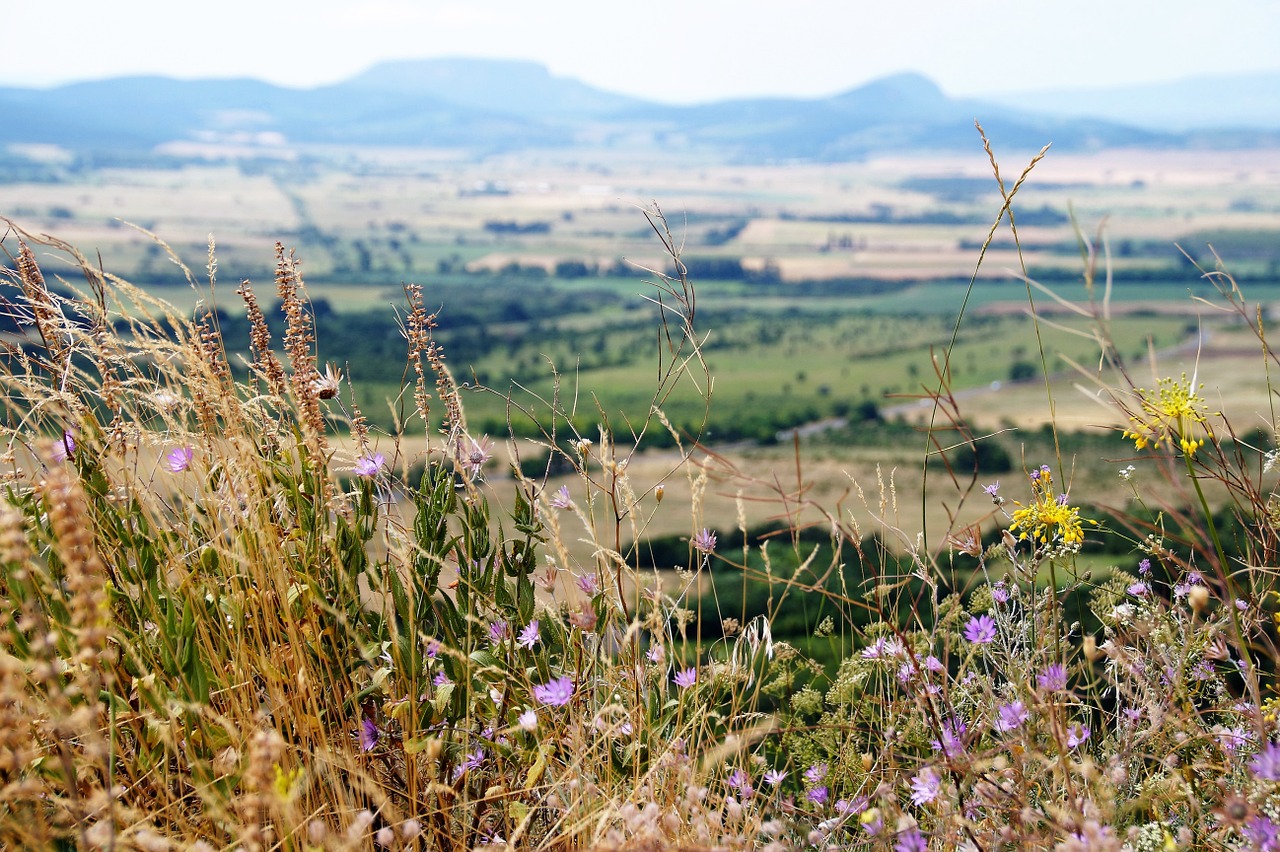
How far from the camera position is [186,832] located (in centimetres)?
190

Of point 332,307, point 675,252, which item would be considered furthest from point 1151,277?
point 675,252

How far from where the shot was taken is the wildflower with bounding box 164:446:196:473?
8.07ft

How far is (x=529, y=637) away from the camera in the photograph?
2520 mm

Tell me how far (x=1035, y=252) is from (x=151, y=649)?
142487 millimetres

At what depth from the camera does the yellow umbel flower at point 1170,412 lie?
90.0 inches

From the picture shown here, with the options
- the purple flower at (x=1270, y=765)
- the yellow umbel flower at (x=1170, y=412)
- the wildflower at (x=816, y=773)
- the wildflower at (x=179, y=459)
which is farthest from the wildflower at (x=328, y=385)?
the purple flower at (x=1270, y=765)

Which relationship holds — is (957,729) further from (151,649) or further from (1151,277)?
(1151,277)

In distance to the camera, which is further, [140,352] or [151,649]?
[140,352]

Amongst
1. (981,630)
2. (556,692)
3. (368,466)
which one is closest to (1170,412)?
(981,630)

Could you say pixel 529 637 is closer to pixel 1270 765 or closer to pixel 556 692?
pixel 556 692

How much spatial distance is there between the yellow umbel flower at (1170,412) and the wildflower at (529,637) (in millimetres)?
1453

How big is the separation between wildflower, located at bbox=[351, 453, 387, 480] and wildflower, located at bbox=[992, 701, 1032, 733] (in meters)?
1.53

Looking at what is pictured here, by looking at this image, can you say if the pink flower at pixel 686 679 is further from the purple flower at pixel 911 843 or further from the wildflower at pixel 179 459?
the wildflower at pixel 179 459

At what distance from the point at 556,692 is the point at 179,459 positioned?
120 cm
